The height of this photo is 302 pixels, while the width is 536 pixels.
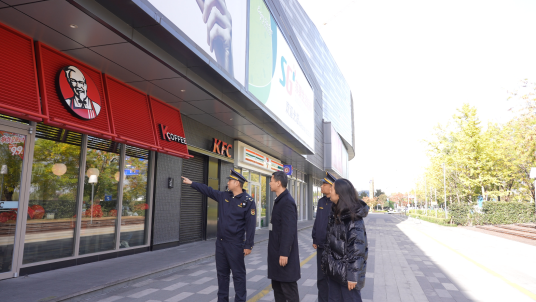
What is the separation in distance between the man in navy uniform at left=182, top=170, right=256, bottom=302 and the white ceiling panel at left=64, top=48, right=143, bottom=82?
3.77 m

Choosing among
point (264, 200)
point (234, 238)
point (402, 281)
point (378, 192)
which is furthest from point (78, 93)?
point (378, 192)

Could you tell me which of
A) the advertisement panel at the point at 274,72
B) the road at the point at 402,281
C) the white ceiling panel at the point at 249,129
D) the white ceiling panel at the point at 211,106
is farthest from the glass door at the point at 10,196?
the white ceiling panel at the point at 249,129

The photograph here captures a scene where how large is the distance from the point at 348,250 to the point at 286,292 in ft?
3.87

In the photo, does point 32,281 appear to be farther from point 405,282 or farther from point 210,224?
point 210,224

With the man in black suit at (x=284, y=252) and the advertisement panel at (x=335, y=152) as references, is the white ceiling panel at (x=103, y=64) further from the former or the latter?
the advertisement panel at (x=335, y=152)

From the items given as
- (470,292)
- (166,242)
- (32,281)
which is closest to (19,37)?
(32,281)

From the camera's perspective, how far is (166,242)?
10430 millimetres

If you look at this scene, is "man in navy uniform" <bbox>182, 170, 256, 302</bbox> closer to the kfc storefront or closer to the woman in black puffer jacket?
the woman in black puffer jacket

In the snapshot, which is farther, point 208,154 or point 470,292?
point 208,154

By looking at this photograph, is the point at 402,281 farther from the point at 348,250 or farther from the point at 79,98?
the point at 79,98

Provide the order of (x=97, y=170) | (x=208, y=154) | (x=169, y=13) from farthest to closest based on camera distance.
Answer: (x=208, y=154), (x=97, y=170), (x=169, y=13)

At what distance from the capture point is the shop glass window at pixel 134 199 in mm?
9078

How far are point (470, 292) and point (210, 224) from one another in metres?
9.36

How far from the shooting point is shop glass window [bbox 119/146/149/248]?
908cm
